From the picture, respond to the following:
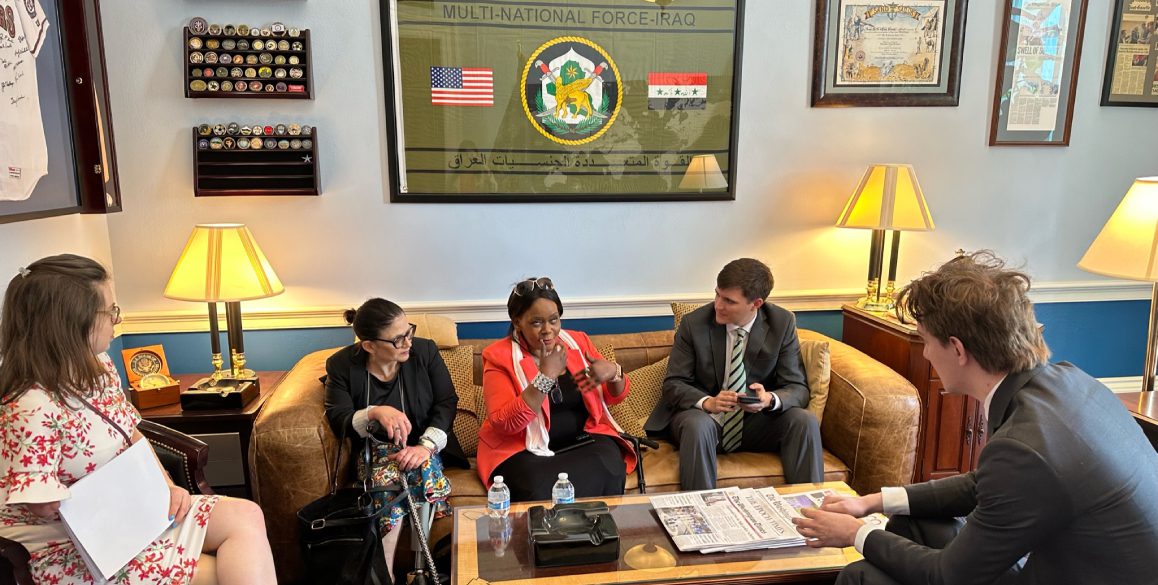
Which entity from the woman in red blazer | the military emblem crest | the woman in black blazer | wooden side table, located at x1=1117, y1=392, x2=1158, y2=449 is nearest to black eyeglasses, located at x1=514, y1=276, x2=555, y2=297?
the woman in red blazer

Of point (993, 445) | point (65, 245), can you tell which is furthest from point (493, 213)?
point (993, 445)

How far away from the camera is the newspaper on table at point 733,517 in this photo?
182 cm

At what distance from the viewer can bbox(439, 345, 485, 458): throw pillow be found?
2.66 metres

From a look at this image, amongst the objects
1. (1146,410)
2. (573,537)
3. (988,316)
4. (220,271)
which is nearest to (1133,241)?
(1146,410)

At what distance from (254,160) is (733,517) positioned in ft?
7.33

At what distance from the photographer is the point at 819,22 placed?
3.12 meters

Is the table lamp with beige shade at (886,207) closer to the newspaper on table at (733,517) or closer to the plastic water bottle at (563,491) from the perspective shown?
the newspaper on table at (733,517)

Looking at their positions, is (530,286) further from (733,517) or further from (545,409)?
(733,517)

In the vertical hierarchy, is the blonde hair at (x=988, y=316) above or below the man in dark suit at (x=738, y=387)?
above

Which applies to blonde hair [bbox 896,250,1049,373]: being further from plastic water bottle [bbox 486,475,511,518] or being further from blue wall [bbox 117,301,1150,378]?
blue wall [bbox 117,301,1150,378]

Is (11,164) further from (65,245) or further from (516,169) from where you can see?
(516,169)

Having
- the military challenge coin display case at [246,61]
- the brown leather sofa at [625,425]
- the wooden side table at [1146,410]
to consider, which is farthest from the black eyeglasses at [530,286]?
the wooden side table at [1146,410]

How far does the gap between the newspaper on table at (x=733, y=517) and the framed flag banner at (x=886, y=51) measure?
1920mm

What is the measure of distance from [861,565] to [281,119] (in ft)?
8.48
